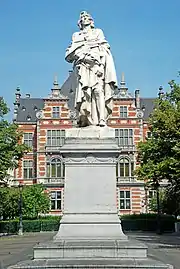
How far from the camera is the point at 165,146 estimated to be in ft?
88.2

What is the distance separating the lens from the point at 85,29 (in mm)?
10805

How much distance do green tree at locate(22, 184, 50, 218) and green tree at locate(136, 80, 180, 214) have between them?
1767 cm

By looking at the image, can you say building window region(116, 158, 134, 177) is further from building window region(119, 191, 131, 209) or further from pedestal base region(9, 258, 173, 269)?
pedestal base region(9, 258, 173, 269)

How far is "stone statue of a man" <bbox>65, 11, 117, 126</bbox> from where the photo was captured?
10352 mm

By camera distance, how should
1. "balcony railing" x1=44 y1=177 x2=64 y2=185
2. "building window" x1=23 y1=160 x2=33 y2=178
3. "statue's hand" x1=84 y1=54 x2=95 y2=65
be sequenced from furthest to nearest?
"building window" x1=23 y1=160 x2=33 y2=178 < "balcony railing" x1=44 y1=177 x2=64 y2=185 < "statue's hand" x1=84 y1=54 x2=95 y2=65

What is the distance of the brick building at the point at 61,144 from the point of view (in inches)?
2096

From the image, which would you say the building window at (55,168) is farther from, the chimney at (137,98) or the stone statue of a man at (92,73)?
the stone statue of a man at (92,73)

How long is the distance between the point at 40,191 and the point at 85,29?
3732cm

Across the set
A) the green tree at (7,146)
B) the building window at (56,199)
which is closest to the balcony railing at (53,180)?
the building window at (56,199)

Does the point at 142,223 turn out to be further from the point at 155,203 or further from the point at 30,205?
the point at 30,205

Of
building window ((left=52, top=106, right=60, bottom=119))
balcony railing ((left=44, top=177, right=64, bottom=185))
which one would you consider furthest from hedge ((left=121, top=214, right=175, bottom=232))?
building window ((left=52, top=106, right=60, bottom=119))

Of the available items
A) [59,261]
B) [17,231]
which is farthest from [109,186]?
[17,231]

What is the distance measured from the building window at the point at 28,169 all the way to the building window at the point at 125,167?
11.3 metres

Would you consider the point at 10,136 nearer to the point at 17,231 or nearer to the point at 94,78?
the point at 17,231
